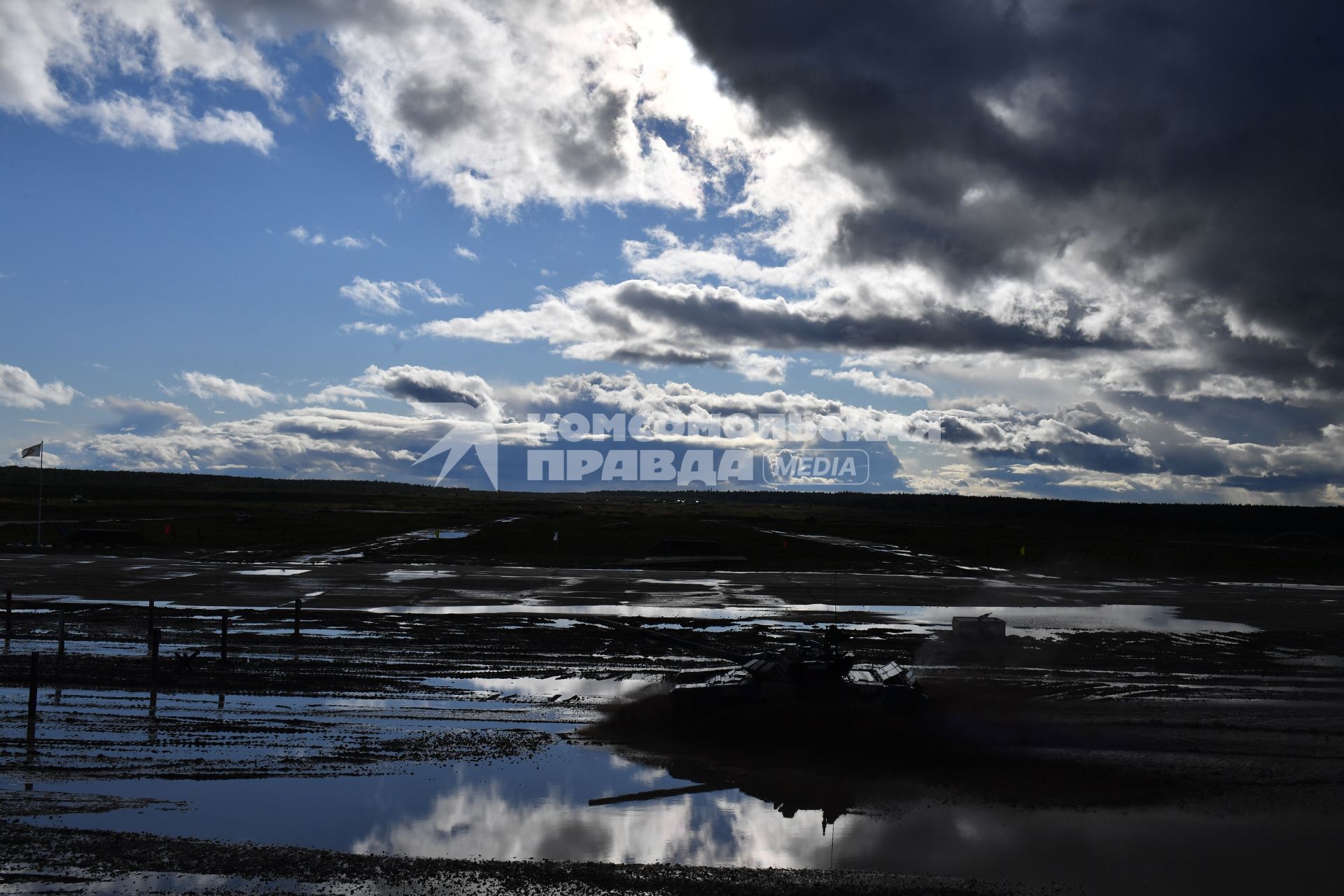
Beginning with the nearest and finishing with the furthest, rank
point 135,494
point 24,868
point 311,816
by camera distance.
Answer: point 24,868, point 311,816, point 135,494

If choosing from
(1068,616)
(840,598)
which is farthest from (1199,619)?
(840,598)

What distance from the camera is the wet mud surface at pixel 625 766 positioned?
1526cm

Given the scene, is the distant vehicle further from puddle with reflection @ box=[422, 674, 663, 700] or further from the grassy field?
the grassy field

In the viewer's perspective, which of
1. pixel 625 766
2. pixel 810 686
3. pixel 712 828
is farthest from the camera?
pixel 810 686

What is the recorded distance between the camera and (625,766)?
2062 centimetres

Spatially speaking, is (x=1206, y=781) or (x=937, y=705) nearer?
(x=1206, y=781)

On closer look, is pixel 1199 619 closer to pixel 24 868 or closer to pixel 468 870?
pixel 468 870

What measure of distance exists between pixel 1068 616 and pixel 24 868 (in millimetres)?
42161

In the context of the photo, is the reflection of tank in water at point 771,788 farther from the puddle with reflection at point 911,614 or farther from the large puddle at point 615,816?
the puddle with reflection at point 911,614

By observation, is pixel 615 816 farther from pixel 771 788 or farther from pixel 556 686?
pixel 556 686

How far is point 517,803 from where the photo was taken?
17922 millimetres

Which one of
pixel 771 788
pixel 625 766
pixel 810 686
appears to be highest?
pixel 810 686

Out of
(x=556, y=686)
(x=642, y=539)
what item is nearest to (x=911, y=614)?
(x=556, y=686)

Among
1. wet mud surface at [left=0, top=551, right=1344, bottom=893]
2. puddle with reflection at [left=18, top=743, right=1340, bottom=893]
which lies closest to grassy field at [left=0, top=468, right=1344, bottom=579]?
wet mud surface at [left=0, top=551, right=1344, bottom=893]
